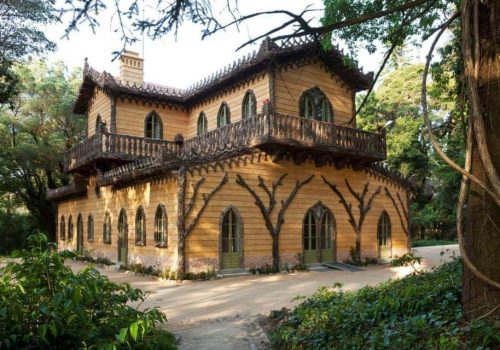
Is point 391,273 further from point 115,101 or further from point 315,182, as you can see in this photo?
point 115,101

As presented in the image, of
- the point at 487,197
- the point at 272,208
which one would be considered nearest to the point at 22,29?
the point at 272,208

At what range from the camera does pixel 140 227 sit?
1608cm

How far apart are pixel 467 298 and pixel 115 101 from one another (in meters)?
18.0

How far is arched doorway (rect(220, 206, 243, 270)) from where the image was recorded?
46.7 ft

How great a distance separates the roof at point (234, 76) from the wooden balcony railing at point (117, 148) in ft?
7.53

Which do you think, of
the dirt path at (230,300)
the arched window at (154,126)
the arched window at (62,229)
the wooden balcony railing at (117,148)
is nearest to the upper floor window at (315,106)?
the wooden balcony railing at (117,148)

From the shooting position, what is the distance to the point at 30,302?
12.2 ft

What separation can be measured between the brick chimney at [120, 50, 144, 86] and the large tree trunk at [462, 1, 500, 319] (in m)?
19.9

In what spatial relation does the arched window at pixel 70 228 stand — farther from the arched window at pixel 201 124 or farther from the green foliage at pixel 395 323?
the green foliage at pixel 395 323

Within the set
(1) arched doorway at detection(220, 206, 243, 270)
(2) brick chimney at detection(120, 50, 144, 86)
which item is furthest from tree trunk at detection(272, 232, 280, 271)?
(2) brick chimney at detection(120, 50, 144, 86)

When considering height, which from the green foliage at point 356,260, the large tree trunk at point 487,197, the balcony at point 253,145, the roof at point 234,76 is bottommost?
the green foliage at point 356,260

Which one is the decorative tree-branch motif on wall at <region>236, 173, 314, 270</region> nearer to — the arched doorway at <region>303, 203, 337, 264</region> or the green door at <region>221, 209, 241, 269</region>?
the green door at <region>221, 209, 241, 269</region>

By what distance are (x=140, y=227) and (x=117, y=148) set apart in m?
Answer: 3.93

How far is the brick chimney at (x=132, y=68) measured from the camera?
22.1 metres
